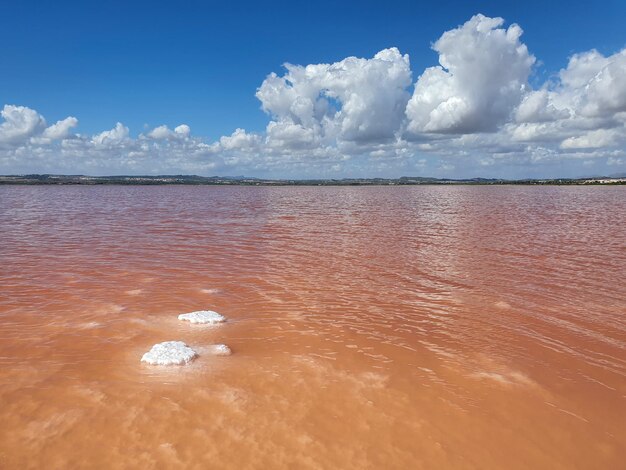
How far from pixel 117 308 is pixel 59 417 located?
193 inches

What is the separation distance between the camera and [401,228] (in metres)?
27.9

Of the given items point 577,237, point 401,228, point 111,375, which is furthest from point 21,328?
point 577,237

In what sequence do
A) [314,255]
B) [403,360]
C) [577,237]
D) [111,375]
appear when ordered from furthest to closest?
[577,237]
[314,255]
[403,360]
[111,375]

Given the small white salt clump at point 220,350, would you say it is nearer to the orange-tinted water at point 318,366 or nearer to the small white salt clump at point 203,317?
the orange-tinted water at point 318,366

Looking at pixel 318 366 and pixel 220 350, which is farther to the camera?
pixel 220 350

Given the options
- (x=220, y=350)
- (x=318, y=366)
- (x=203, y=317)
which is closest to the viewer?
(x=318, y=366)

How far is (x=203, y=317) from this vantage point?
9.33 metres

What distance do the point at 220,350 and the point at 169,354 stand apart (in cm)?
94

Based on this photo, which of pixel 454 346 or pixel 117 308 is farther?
pixel 117 308

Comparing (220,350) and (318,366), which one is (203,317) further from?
(318,366)

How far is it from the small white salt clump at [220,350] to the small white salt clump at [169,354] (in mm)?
346

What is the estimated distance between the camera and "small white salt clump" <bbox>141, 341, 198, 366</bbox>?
23.5 ft

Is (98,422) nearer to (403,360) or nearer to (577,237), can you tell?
(403,360)

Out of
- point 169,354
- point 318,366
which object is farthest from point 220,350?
point 318,366
